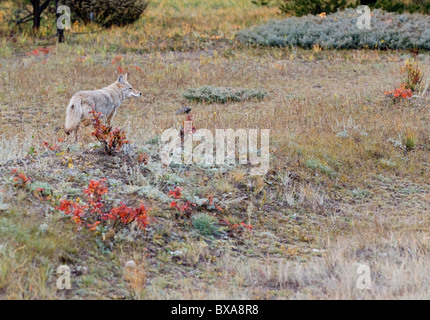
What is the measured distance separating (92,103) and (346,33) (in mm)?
11346

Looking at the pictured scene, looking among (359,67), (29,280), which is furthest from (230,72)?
(29,280)

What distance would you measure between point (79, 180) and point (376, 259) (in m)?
3.63

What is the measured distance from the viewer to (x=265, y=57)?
16.9m

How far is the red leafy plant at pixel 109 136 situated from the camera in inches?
281

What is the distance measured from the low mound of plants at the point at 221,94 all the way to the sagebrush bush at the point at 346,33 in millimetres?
5420

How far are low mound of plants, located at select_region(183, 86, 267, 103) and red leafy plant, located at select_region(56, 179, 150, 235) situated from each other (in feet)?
23.5

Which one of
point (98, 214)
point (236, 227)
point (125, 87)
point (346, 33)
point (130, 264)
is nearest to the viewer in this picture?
point (130, 264)

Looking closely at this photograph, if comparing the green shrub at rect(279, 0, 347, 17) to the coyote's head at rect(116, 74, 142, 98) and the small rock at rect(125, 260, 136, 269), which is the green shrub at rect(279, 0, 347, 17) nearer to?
the coyote's head at rect(116, 74, 142, 98)

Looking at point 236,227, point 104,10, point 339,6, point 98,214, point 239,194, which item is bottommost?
point 236,227

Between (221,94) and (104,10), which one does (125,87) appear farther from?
(104,10)

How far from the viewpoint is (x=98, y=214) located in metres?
5.66

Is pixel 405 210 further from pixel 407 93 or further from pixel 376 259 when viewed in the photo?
pixel 407 93

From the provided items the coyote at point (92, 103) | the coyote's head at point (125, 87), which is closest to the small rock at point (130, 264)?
the coyote at point (92, 103)

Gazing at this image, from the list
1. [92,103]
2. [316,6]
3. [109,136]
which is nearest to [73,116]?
[92,103]
